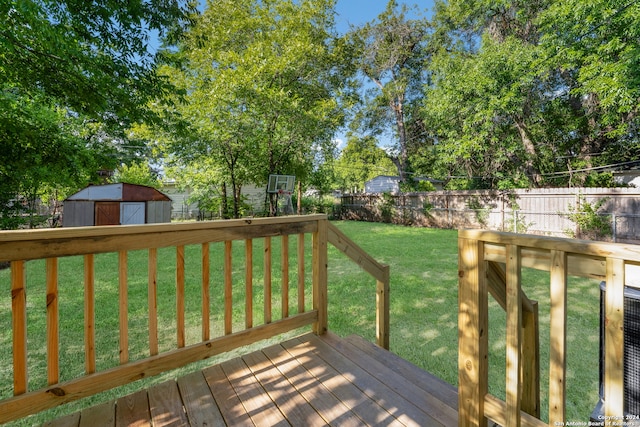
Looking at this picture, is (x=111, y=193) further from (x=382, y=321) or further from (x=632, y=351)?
(x=632, y=351)

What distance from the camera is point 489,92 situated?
10062mm

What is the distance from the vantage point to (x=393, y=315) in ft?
12.3

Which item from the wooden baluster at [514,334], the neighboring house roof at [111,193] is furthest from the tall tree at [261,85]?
the wooden baluster at [514,334]

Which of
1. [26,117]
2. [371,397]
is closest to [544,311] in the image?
[371,397]

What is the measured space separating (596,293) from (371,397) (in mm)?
4496

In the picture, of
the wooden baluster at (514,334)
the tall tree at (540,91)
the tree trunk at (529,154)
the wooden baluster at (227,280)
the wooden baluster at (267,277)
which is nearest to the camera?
the wooden baluster at (514,334)

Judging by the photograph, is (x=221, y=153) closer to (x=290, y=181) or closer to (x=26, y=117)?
(x=290, y=181)

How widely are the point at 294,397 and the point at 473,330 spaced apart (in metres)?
1.07

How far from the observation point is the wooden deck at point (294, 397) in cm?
156

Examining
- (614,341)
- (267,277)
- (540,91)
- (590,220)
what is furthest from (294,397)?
(540,91)

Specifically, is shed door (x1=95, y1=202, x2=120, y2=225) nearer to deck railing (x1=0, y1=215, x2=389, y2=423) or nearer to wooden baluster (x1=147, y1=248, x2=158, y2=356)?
deck railing (x1=0, y1=215, x2=389, y2=423)

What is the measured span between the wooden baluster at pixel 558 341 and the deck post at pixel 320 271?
1.60 meters

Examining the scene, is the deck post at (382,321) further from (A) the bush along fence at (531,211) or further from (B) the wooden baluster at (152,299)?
(A) the bush along fence at (531,211)

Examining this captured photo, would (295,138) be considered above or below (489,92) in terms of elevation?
below
